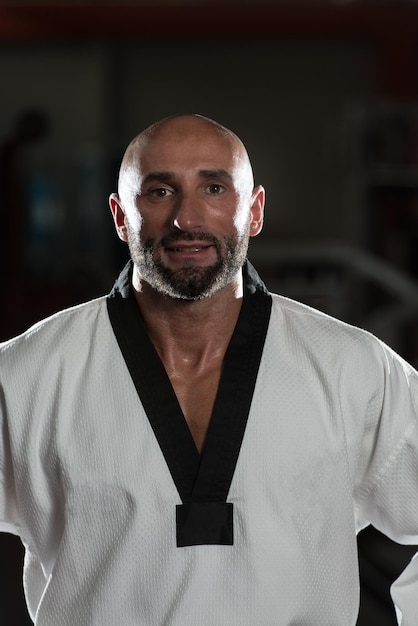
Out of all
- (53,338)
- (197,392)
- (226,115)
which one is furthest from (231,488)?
(226,115)

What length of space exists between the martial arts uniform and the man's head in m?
0.15

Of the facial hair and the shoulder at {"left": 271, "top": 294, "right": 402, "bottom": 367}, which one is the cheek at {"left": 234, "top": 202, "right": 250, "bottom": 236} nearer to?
the facial hair

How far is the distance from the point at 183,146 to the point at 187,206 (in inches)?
4.1

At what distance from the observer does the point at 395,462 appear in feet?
5.35

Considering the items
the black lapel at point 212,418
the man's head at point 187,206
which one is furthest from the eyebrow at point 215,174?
the black lapel at point 212,418

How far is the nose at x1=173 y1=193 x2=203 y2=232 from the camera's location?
4.86 feet

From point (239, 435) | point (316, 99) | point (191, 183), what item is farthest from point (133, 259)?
point (316, 99)

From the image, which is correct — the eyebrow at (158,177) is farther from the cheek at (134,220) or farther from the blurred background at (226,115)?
the blurred background at (226,115)

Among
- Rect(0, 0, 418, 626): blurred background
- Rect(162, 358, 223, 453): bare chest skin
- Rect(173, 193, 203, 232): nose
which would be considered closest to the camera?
Rect(173, 193, 203, 232): nose

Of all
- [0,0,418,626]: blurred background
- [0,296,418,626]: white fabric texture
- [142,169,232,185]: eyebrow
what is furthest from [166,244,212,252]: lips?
[0,0,418,626]: blurred background

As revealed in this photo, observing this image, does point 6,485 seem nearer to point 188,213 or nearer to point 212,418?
point 212,418

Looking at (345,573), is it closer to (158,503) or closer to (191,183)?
(158,503)

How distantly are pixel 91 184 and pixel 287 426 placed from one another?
6.27 meters

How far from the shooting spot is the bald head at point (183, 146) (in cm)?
152
